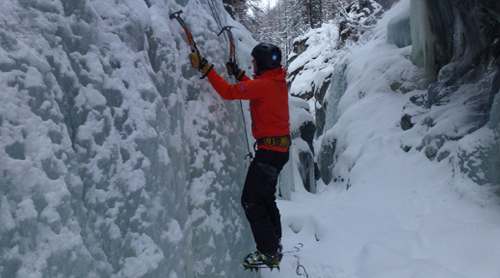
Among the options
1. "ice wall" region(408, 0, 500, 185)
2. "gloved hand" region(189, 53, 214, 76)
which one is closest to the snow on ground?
"ice wall" region(408, 0, 500, 185)

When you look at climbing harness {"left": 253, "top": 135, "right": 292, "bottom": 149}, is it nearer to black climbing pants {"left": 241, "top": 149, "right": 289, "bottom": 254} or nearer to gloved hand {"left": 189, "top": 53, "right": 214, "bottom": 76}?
black climbing pants {"left": 241, "top": 149, "right": 289, "bottom": 254}

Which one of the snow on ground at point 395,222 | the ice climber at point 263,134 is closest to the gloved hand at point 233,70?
the ice climber at point 263,134

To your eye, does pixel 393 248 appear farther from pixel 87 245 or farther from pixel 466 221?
pixel 87 245

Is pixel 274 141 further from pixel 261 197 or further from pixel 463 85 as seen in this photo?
pixel 463 85

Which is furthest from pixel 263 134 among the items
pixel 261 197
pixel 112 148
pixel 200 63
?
pixel 112 148

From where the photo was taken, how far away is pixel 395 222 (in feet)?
14.7

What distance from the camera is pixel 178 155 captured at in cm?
246

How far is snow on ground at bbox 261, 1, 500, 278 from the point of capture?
330 cm

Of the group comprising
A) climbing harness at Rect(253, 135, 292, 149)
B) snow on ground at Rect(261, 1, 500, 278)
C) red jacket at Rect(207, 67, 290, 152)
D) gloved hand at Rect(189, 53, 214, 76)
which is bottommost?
snow on ground at Rect(261, 1, 500, 278)

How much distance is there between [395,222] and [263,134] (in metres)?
2.74

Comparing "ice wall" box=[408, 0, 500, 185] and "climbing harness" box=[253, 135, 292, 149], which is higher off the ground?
"ice wall" box=[408, 0, 500, 185]

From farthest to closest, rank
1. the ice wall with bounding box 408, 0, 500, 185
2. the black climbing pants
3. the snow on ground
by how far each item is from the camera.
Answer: the ice wall with bounding box 408, 0, 500, 185
the snow on ground
the black climbing pants

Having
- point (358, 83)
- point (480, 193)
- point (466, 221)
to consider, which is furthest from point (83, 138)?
point (358, 83)

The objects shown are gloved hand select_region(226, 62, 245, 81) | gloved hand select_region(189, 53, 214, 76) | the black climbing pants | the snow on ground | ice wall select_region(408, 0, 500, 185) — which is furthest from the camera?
ice wall select_region(408, 0, 500, 185)
